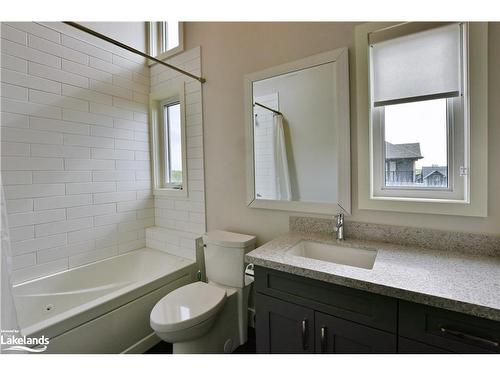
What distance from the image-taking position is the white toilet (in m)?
1.32

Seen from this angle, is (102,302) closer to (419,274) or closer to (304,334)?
(304,334)

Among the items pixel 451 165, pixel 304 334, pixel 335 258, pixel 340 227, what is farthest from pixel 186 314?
pixel 451 165

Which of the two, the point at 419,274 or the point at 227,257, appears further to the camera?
the point at 227,257

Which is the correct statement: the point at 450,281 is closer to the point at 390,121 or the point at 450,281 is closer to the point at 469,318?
the point at 469,318

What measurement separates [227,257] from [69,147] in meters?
1.60

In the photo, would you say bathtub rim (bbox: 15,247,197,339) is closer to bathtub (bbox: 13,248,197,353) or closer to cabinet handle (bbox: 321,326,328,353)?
bathtub (bbox: 13,248,197,353)

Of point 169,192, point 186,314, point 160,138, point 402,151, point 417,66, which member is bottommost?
point 186,314

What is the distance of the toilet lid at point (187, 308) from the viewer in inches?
51.0

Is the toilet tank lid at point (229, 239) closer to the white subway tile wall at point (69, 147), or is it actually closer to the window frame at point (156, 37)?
the white subway tile wall at point (69, 147)

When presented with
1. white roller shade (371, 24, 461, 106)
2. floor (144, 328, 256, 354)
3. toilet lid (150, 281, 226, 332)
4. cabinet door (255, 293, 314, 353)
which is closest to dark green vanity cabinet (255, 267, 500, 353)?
cabinet door (255, 293, 314, 353)

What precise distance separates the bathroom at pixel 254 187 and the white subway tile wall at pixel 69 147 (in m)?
0.01

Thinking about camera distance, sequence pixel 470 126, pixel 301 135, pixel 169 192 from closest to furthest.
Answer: pixel 470 126, pixel 301 135, pixel 169 192

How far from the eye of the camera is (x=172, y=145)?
2578mm
